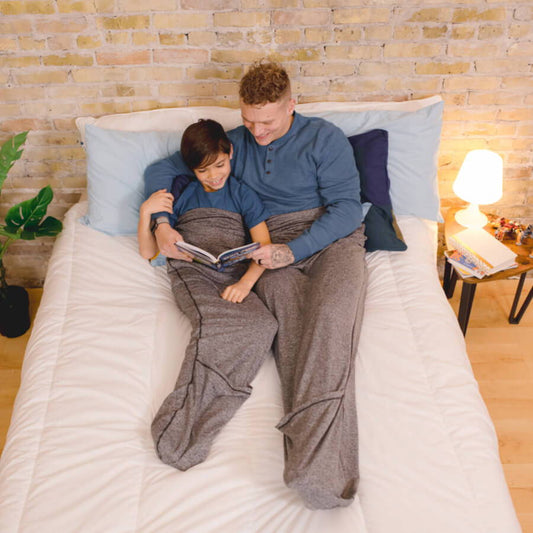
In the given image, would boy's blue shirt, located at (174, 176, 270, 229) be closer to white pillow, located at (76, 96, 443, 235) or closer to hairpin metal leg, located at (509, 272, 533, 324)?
white pillow, located at (76, 96, 443, 235)

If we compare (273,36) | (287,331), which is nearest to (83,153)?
(273,36)

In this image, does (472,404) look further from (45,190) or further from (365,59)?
(45,190)

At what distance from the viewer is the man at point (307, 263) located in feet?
4.05

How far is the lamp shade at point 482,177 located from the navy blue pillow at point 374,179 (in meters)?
0.35

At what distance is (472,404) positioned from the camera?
4.61 feet

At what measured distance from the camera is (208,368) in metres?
1.44

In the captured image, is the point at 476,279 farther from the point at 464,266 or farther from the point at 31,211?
the point at 31,211

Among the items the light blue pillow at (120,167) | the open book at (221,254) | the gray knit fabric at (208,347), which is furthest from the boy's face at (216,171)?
the light blue pillow at (120,167)

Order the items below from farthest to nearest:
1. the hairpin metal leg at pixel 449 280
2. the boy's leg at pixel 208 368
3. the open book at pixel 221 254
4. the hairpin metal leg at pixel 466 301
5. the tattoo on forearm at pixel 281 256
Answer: the hairpin metal leg at pixel 449 280 < the hairpin metal leg at pixel 466 301 < the tattoo on forearm at pixel 281 256 < the open book at pixel 221 254 < the boy's leg at pixel 208 368

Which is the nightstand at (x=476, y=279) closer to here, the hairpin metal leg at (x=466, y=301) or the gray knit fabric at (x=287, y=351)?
the hairpin metal leg at (x=466, y=301)

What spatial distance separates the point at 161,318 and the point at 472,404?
0.98m

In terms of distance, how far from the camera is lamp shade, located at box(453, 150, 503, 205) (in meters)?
2.02

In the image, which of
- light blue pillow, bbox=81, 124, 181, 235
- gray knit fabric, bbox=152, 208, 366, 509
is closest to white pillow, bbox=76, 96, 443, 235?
light blue pillow, bbox=81, 124, 181, 235

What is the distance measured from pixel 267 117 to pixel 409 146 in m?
0.67
